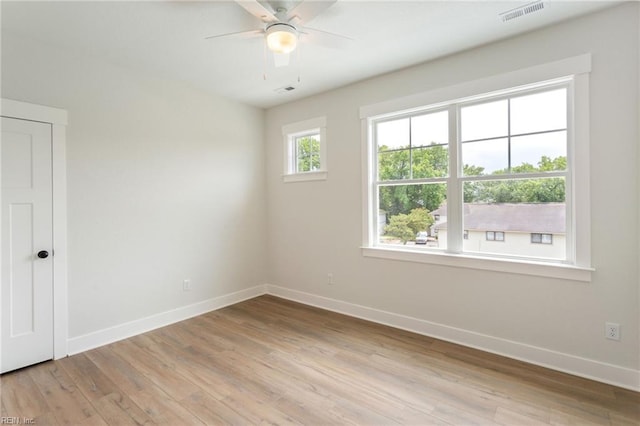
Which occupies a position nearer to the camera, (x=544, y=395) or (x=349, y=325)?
(x=544, y=395)

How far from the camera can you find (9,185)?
258cm

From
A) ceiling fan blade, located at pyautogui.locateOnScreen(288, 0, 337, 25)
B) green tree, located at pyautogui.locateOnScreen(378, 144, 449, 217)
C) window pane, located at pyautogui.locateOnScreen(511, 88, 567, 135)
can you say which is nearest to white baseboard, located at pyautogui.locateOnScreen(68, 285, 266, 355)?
green tree, located at pyautogui.locateOnScreen(378, 144, 449, 217)

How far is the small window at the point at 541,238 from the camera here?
2.66m

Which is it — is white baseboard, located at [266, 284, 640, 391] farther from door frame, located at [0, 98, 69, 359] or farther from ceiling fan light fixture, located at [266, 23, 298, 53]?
ceiling fan light fixture, located at [266, 23, 298, 53]

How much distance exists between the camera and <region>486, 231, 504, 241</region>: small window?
113 inches

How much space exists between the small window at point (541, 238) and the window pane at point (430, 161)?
966mm

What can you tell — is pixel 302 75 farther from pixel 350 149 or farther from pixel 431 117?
pixel 431 117

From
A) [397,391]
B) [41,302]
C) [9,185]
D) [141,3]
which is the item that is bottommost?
[397,391]

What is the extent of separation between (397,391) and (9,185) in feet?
11.5

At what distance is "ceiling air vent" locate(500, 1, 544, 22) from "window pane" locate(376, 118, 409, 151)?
124cm

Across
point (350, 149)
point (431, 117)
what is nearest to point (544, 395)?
point (431, 117)

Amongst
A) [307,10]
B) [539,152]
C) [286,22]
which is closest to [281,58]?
[286,22]

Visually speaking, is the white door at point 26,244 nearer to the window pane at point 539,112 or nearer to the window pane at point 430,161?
the window pane at point 430,161

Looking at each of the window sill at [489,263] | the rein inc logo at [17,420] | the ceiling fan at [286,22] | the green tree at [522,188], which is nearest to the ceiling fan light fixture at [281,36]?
the ceiling fan at [286,22]
